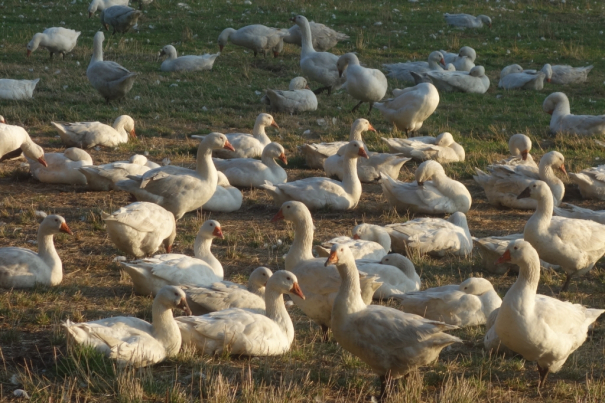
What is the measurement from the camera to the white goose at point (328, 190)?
10414mm

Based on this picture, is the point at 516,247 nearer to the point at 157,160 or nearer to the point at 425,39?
the point at 157,160

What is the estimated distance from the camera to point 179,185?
9.38 metres

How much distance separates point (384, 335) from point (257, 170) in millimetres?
6081

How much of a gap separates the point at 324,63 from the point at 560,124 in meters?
5.39

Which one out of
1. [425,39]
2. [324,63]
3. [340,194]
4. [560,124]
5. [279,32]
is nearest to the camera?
[340,194]

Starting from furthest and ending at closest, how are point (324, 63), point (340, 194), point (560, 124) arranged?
point (324, 63)
point (560, 124)
point (340, 194)

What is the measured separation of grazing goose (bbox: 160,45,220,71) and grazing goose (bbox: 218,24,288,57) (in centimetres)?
179

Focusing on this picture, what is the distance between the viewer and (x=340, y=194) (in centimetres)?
1053

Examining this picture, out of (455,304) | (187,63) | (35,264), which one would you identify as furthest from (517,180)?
(187,63)

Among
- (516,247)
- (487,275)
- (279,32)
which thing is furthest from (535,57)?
(516,247)

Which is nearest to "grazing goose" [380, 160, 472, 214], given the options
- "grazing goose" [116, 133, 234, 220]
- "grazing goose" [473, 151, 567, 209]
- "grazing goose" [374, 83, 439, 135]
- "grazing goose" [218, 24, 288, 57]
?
"grazing goose" [473, 151, 567, 209]

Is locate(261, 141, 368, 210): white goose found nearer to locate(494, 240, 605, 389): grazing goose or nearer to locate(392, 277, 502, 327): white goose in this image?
locate(392, 277, 502, 327): white goose

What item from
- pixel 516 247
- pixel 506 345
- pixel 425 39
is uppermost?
pixel 516 247

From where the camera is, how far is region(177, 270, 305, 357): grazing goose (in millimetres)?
5961
